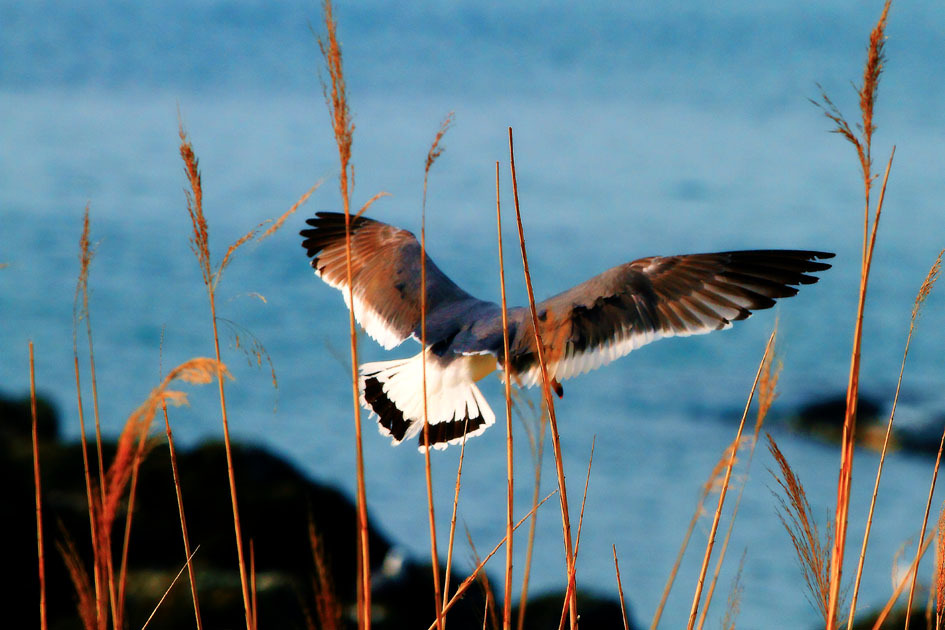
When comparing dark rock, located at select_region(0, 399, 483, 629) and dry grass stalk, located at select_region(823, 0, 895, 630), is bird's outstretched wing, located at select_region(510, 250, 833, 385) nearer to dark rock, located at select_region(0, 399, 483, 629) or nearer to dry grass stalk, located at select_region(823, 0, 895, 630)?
dry grass stalk, located at select_region(823, 0, 895, 630)

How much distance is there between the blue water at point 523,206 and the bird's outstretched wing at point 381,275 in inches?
22.0

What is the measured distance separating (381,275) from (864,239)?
6.45 feet

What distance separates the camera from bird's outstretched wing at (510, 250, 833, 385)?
2.73 metres

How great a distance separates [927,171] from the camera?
19.3 m

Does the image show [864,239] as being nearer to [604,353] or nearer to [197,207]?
[197,207]

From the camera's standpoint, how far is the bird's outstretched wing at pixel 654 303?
2.73 metres

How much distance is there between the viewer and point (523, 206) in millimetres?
18266

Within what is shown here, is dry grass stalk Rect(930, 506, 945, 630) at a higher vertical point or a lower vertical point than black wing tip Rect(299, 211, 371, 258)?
lower

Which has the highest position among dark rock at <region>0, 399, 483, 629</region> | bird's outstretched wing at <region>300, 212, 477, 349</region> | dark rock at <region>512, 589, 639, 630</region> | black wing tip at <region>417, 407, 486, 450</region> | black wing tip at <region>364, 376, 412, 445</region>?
bird's outstretched wing at <region>300, 212, 477, 349</region>

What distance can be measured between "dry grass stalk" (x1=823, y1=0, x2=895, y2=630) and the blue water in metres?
0.81

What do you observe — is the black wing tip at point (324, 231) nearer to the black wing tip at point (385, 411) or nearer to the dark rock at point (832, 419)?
the black wing tip at point (385, 411)

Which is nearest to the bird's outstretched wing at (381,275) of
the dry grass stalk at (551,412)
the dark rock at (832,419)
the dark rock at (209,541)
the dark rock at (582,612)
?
the dry grass stalk at (551,412)

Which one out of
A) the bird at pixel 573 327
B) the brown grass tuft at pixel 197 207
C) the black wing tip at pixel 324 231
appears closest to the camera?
the brown grass tuft at pixel 197 207

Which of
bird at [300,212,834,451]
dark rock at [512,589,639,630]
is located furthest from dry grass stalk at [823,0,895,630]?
dark rock at [512,589,639,630]
